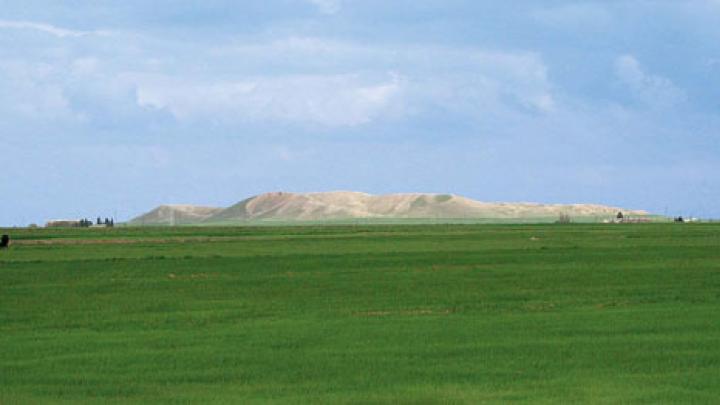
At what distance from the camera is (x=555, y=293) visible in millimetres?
30750

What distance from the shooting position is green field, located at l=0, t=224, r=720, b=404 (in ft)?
49.8

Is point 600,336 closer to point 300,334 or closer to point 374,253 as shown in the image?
point 300,334

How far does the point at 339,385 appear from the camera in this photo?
15383 mm

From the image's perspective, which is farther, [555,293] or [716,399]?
[555,293]

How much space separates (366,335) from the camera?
21062 millimetres

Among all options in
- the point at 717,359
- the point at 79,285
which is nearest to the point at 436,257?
the point at 79,285

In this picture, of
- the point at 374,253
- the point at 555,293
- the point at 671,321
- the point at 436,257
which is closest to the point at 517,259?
the point at 436,257

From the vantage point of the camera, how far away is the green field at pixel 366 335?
15180mm

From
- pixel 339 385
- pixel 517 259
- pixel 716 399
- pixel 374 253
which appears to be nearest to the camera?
pixel 716 399

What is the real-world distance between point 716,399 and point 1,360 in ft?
37.1

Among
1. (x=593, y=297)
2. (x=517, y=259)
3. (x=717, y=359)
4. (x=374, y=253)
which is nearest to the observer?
(x=717, y=359)

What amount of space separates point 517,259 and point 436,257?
424 cm

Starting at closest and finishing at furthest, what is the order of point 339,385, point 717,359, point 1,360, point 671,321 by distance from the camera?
point 339,385, point 717,359, point 1,360, point 671,321

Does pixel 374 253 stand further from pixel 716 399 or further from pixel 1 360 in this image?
pixel 716 399
